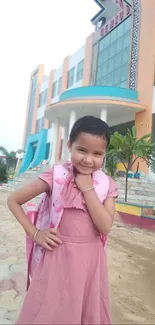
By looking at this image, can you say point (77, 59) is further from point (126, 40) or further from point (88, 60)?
point (126, 40)

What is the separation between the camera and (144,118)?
42.0ft

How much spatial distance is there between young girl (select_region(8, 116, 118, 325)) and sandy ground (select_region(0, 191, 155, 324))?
810 mm

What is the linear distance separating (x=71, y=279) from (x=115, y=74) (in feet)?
51.1

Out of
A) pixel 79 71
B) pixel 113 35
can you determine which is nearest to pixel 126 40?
pixel 113 35

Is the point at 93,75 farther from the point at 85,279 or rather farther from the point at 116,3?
the point at 85,279

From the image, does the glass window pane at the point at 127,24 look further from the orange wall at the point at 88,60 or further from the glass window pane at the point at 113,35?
the orange wall at the point at 88,60

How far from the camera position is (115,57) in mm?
15555

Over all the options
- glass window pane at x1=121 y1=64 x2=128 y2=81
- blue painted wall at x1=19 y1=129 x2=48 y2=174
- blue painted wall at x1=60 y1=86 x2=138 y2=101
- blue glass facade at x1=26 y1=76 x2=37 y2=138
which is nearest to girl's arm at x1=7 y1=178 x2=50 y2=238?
blue painted wall at x1=60 y1=86 x2=138 y2=101

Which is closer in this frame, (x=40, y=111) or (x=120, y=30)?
(x=120, y=30)

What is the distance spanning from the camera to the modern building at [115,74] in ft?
41.1

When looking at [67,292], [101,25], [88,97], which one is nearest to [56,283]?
[67,292]

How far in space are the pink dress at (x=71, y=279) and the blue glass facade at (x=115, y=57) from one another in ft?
46.5

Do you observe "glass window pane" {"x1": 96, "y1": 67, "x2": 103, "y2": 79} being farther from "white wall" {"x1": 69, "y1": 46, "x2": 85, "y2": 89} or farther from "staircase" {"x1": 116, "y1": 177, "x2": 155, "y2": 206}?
"staircase" {"x1": 116, "y1": 177, "x2": 155, "y2": 206}

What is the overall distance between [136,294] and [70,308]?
1577 millimetres
